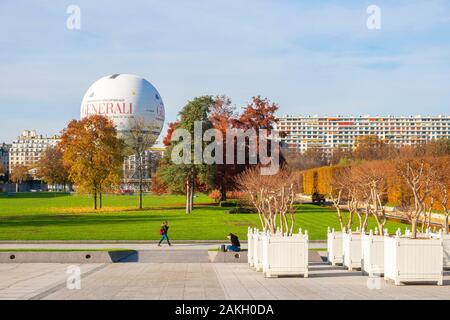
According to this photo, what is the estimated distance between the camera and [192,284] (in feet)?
56.4

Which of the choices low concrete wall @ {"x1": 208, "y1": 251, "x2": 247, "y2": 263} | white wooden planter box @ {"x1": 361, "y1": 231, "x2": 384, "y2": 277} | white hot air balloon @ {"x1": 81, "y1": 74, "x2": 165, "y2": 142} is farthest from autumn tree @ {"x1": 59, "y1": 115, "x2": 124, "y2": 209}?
white wooden planter box @ {"x1": 361, "y1": 231, "x2": 384, "y2": 277}

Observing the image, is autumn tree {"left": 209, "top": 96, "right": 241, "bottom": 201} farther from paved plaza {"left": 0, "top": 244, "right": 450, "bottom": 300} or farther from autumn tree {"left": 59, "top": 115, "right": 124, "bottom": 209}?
paved plaza {"left": 0, "top": 244, "right": 450, "bottom": 300}

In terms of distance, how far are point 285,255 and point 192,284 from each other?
2869 mm

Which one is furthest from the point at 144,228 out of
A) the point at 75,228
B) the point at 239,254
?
the point at 239,254

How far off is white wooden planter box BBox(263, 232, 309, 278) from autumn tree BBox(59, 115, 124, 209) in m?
46.0

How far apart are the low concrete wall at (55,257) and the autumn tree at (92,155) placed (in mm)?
39420

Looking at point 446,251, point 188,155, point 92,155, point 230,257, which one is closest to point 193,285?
point 230,257

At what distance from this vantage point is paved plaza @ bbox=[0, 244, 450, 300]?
48.9 feet

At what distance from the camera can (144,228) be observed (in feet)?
132

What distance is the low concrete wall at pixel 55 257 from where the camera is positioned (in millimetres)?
23812

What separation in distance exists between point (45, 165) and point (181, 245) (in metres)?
117

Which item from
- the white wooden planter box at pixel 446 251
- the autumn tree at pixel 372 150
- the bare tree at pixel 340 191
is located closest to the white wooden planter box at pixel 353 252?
the bare tree at pixel 340 191

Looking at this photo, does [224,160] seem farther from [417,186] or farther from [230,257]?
[230,257]
